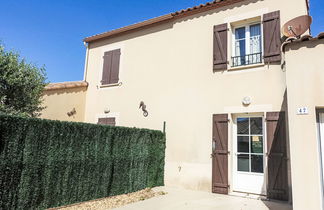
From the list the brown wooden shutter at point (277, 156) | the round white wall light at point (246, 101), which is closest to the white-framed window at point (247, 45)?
the round white wall light at point (246, 101)

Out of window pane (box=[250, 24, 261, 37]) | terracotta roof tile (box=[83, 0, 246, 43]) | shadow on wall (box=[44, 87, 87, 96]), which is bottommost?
shadow on wall (box=[44, 87, 87, 96])

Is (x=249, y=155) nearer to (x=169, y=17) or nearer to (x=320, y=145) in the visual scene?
(x=320, y=145)

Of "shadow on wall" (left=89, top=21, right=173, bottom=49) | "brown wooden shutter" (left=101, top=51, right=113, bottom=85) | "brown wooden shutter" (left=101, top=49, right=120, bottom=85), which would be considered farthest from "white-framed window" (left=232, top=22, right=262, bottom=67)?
"brown wooden shutter" (left=101, top=51, right=113, bottom=85)

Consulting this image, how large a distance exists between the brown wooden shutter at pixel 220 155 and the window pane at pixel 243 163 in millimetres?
420

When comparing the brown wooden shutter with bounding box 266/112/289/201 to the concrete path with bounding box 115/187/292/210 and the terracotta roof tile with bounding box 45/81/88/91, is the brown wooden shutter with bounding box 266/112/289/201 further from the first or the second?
the terracotta roof tile with bounding box 45/81/88/91

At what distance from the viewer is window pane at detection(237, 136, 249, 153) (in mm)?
6770

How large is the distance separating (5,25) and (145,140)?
7578 mm

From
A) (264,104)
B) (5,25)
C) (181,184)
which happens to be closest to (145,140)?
(181,184)

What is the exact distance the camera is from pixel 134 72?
371 inches

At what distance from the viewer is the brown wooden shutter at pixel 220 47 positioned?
7368mm

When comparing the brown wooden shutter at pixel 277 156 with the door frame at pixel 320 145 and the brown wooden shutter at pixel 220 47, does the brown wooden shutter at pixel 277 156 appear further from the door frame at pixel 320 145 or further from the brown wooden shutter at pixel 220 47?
the brown wooden shutter at pixel 220 47

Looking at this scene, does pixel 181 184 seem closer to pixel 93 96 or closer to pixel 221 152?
pixel 221 152

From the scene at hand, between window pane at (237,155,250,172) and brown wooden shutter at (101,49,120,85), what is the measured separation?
19.4 ft

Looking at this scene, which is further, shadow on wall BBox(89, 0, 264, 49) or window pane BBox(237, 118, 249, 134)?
shadow on wall BBox(89, 0, 264, 49)
